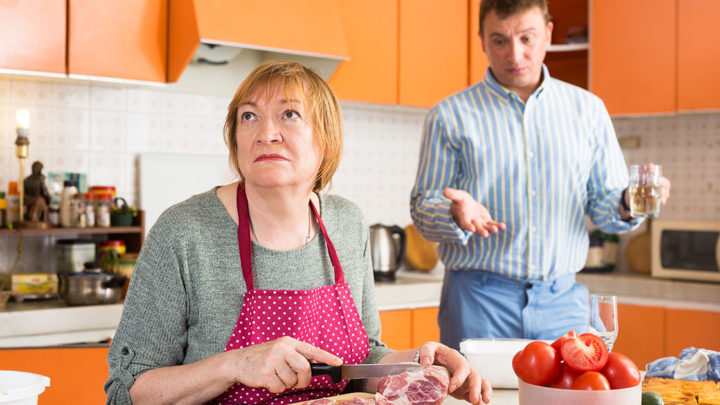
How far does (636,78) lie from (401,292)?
1.60 meters

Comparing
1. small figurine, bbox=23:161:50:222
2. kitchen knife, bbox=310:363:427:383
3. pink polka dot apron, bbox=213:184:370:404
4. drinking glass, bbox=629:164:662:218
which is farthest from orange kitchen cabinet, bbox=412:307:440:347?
kitchen knife, bbox=310:363:427:383

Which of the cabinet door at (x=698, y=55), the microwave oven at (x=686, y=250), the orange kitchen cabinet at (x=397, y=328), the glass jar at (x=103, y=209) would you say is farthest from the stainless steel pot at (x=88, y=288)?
the cabinet door at (x=698, y=55)

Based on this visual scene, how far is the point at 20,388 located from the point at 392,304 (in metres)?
2.24

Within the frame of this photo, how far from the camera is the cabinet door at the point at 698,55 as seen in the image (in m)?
3.49

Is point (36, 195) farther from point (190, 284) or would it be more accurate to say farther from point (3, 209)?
point (190, 284)

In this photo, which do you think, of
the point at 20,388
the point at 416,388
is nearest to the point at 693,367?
the point at 416,388

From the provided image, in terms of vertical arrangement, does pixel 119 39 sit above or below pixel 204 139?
above

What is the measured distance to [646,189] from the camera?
6.49 feet

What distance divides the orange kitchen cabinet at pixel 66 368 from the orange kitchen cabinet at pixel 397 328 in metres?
1.19

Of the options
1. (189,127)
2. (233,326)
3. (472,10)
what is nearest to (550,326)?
(233,326)

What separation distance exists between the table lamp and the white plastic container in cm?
163

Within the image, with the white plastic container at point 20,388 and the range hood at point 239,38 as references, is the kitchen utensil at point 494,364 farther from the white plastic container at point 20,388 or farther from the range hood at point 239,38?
the range hood at point 239,38

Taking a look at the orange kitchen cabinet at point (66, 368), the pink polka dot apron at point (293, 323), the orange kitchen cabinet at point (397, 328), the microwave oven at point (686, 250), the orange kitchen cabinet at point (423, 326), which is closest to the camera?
the pink polka dot apron at point (293, 323)

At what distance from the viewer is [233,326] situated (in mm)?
1413
